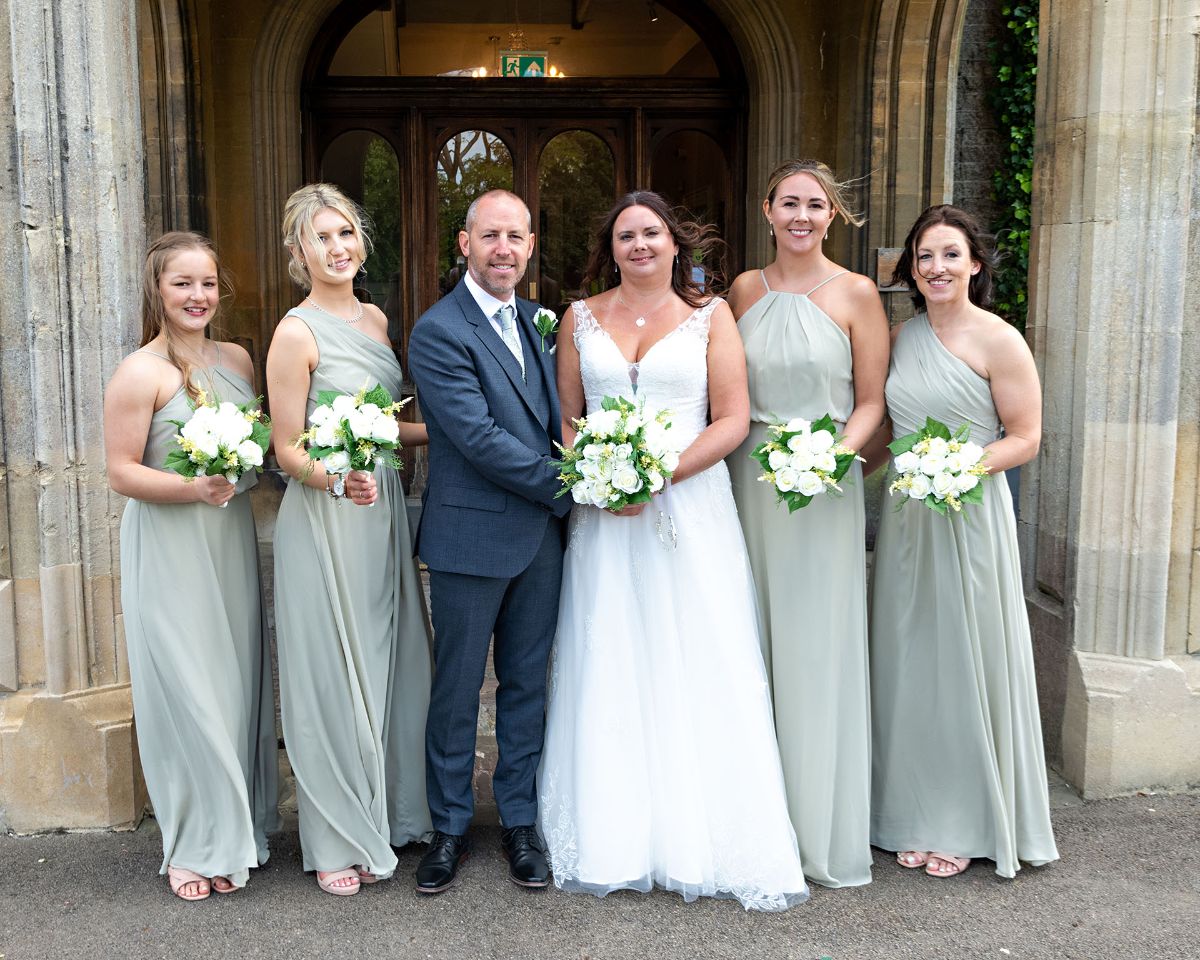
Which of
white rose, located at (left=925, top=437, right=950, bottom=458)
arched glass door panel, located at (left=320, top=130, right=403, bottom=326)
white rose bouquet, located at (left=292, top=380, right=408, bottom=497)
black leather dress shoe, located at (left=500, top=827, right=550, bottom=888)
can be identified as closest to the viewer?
white rose bouquet, located at (left=292, top=380, right=408, bottom=497)

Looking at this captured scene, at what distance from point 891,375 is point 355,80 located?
5995mm

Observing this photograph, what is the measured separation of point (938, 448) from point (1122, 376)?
1.34m

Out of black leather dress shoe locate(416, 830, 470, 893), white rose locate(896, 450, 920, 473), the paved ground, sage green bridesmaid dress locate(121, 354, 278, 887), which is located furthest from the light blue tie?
the paved ground

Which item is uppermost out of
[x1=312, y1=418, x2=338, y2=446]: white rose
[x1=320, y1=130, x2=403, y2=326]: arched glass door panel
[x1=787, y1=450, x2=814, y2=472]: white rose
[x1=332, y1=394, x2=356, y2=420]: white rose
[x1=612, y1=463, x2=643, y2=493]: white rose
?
[x1=320, y1=130, x2=403, y2=326]: arched glass door panel

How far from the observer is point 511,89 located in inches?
341

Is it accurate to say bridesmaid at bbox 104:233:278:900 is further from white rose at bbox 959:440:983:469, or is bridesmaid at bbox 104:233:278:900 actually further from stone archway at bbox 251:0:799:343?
stone archway at bbox 251:0:799:343

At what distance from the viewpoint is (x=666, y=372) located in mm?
3641

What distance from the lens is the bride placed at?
11.8ft

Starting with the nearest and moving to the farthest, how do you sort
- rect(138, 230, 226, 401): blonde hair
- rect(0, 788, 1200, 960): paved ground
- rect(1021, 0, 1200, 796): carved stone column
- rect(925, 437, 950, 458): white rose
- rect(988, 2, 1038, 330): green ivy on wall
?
1. rect(0, 788, 1200, 960): paved ground
2. rect(925, 437, 950, 458): white rose
3. rect(138, 230, 226, 401): blonde hair
4. rect(1021, 0, 1200, 796): carved stone column
5. rect(988, 2, 1038, 330): green ivy on wall

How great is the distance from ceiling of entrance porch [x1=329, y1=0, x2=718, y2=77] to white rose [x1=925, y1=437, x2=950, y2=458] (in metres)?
6.01

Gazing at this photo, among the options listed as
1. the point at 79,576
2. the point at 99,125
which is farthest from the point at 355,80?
the point at 79,576

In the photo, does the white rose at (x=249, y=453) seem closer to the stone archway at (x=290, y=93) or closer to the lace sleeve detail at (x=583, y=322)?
the lace sleeve detail at (x=583, y=322)

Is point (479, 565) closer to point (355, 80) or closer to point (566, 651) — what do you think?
point (566, 651)

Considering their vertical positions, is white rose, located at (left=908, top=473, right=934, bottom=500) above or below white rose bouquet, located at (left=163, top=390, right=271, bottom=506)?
below
